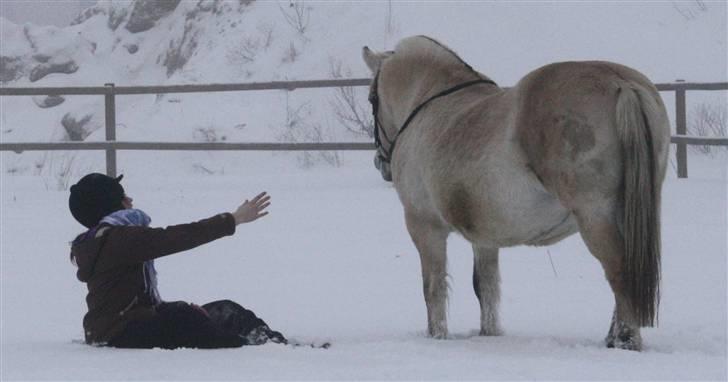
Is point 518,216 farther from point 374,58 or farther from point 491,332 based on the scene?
point 374,58

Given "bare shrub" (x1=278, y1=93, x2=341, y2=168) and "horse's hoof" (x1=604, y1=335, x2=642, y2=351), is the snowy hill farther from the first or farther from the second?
"horse's hoof" (x1=604, y1=335, x2=642, y2=351)

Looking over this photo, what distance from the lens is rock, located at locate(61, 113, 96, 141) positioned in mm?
20922

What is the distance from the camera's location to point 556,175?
3.93m

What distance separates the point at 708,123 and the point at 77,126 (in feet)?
41.0

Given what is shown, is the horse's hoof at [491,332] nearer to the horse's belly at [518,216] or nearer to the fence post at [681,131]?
the horse's belly at [518,216]

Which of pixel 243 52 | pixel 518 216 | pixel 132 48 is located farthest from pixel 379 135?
pixel 132 48

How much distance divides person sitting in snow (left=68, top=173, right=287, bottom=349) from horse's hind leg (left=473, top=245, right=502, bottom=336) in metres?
1.24

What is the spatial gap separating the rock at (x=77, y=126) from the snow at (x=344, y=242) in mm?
194

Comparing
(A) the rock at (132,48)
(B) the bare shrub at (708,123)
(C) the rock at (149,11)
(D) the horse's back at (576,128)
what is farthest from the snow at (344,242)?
(C) the rock at (149,11)

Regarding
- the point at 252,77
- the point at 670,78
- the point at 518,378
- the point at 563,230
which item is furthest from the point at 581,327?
the point at 252,77

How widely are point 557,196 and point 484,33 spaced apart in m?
14.9

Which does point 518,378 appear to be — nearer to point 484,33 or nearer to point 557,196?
point 557,196

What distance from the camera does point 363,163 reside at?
→ 50.6 feet

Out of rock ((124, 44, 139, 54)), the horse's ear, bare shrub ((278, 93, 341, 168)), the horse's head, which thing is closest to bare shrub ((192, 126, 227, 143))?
bare shrub ((278, 93, 341, 168))
